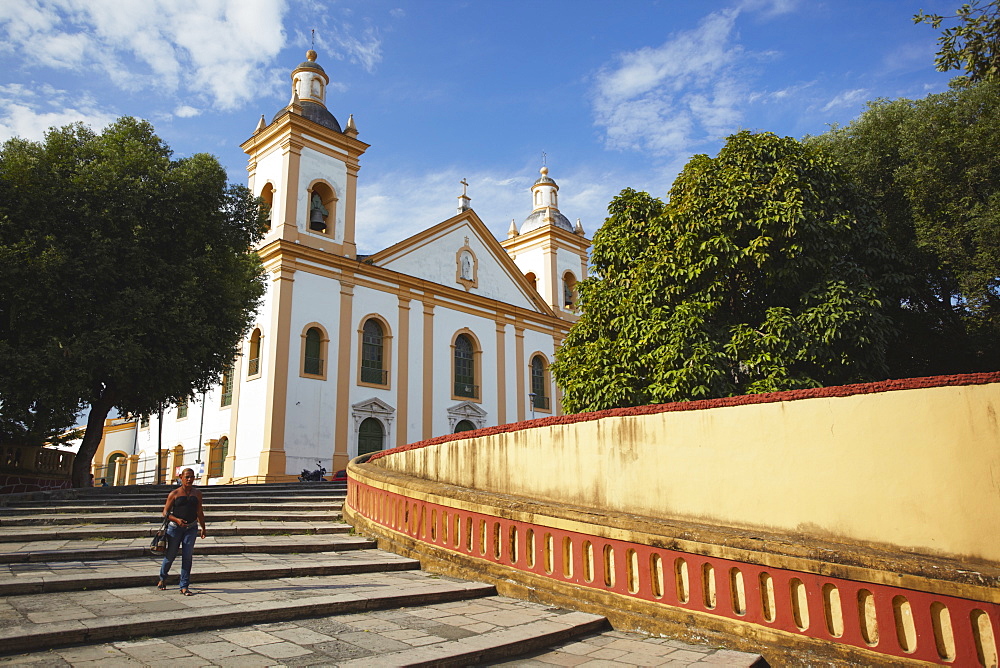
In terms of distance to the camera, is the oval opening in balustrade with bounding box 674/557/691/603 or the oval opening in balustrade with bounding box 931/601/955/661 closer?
the oval opening in balustrade with bounding box 931/601/955/661

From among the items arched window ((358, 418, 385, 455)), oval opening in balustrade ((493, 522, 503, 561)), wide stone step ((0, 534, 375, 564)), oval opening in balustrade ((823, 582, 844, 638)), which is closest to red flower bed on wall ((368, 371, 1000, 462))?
oval opening in balustrade ((493, 522, 503, 561))

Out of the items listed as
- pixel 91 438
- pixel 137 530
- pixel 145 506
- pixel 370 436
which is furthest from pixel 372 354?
pixel 137 530

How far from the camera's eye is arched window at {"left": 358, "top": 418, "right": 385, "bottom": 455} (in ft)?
72.2

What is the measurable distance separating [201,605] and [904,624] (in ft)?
16.3

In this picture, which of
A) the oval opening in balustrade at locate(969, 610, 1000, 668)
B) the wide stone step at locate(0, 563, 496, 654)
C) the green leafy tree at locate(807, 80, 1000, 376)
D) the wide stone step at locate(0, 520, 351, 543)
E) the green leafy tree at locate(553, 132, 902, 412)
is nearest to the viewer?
the oval opening in balustrade at locate(969, 610, 1000, 668)

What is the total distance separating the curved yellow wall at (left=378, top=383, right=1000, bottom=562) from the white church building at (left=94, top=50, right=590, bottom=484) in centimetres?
1506

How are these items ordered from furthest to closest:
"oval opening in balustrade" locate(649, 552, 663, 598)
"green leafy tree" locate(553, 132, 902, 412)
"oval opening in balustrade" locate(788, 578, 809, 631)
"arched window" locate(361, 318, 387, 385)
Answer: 1. "arched window" locate(361, 318, 387, 385)
2. "green leafy tree" locate(553, 132, 902, 412)
3. "oval opening in balustrade" locate(649, 552, 663, 598)
4. "oval opening in balustrade" locate(788, 578, 809, 631)

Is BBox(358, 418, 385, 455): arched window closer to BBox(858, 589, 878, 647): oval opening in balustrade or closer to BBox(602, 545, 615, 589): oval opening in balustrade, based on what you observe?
BBox(602, 545, 615, 589): oval opening in balustrade

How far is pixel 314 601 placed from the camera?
5559mm

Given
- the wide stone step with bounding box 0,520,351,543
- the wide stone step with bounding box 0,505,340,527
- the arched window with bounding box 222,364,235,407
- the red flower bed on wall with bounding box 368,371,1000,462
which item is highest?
the arched window with bounding box 222,364,235,407

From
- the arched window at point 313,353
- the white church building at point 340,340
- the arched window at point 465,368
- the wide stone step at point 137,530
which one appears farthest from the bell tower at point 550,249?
the wide stone step at point 137,530

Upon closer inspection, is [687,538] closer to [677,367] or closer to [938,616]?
[938,616]

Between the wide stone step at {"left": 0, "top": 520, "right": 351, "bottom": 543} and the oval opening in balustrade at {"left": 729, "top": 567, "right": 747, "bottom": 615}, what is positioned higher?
the wide stone step at {"left": 0, "top": 520, "right": 351, "bottom": 543}

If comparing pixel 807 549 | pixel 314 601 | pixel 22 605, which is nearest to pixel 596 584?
pixel 807 549
